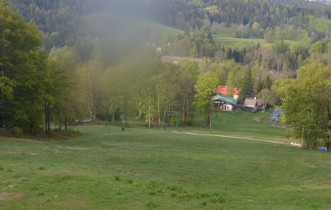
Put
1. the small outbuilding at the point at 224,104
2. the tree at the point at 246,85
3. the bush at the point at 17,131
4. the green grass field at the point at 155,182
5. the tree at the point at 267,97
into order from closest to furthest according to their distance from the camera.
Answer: the green grass field at the point at 155,182
the bush at the point at 17,131
the small outbuilding at the point at 224,104
the tree at the point at 267,97
the tree at the point at 246,85

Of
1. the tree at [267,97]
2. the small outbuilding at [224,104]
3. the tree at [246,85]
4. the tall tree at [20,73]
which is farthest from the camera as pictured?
the tree at [246,85]

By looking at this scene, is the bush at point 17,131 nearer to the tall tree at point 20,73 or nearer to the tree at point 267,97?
the tall tree at point 20,73

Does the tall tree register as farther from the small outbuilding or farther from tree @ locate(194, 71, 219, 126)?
the small outbuilding

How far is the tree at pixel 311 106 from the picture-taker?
49.7 m

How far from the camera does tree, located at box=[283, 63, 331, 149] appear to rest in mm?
49656

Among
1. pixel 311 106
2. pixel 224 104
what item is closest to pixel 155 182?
pixel 311 106

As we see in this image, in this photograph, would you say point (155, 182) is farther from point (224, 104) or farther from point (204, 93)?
point (224, 104)

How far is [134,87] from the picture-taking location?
7794 cm

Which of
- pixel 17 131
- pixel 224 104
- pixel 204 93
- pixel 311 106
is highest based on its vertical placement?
pixel 204 93

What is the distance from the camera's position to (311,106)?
50.1 metres

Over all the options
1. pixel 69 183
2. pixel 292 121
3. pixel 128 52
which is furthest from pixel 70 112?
pixel 69 183

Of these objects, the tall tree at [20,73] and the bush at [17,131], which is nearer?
the bush at [17,131]

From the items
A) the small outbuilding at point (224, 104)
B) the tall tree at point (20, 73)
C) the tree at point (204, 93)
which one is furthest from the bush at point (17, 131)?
the small outbuilding at point (224, 104)

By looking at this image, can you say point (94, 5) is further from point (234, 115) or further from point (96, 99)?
point (234, 115)
